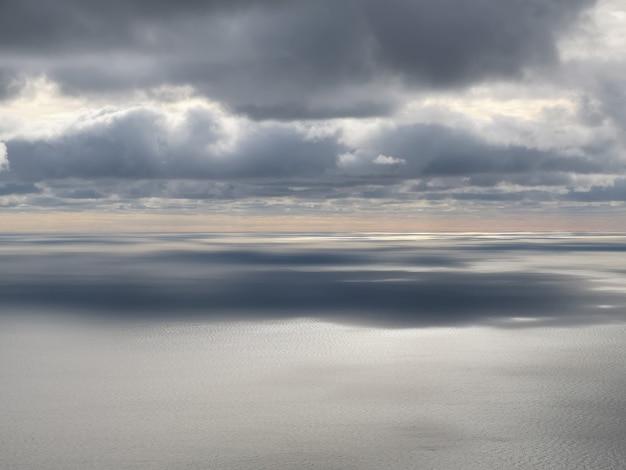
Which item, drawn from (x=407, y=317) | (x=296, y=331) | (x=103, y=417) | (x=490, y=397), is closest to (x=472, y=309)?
(x=407, y=317)

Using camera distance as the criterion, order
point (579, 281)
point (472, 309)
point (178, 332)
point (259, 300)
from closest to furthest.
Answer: point (178, 332), point (472, 309), point (259, 300), point (579, 281)

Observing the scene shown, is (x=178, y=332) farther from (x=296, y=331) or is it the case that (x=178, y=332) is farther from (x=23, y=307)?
(x=23, y=307)

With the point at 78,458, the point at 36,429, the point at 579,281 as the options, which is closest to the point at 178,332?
the point at 36,429

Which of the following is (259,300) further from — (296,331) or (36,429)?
(36,429)

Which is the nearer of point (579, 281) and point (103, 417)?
point (103, 417)

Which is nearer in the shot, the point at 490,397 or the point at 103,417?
the point at 103,417

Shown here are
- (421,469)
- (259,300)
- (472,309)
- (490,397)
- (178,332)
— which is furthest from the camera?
(259,300)
